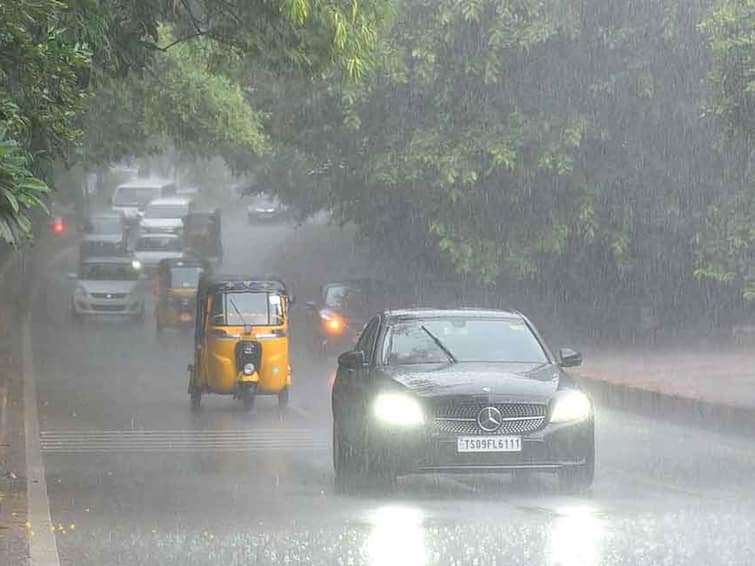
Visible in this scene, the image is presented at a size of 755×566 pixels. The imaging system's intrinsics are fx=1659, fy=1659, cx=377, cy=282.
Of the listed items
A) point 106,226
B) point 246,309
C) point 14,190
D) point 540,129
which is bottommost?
point 106,226

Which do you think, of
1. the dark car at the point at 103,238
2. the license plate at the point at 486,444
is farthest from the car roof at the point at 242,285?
the dark car at the point at 103,238

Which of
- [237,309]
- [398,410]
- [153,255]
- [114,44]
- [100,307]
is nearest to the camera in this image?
[398,410]

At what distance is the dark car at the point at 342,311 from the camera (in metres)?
32.8

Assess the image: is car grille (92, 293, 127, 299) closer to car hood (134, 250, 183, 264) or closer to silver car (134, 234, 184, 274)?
car hood (134, 250, 183, 264)

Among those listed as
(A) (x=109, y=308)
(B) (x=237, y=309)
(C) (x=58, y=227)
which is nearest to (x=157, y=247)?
(C) (x=58, y=227)

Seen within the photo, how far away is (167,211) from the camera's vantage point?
224 feet

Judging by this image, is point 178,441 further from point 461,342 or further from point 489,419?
point 489,419

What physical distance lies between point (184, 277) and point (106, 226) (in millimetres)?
20209

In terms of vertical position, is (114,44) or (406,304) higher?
(114,44)

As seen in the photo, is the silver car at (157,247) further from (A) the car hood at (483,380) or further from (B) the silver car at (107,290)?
(A) the car hood at (483,380)

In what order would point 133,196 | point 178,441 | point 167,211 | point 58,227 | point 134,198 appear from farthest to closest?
point 133,196 < point 134,198 < point 167,211 < point 58,227 < point 178,441

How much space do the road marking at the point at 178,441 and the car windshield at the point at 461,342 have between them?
3395mm

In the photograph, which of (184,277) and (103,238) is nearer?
(184,277)

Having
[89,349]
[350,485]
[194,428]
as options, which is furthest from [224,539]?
[89,349]
